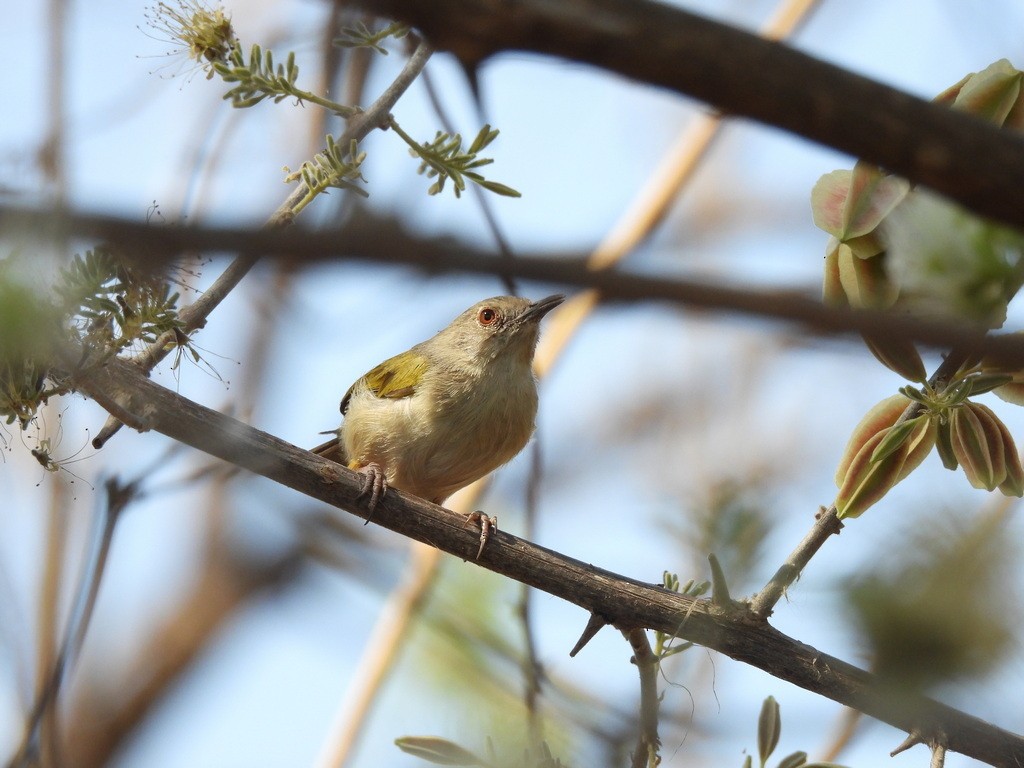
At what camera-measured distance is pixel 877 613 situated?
1488mm

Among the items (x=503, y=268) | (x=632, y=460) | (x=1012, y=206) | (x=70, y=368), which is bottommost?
(x=503, y=268)

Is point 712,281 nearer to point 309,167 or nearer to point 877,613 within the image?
point 877,613

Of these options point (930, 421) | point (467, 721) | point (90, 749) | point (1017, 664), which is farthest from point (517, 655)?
point (90, 749)

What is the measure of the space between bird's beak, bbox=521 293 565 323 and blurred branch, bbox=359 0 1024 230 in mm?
3875

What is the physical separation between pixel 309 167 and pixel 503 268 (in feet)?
6.42

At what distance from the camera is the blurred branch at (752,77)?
1.13m

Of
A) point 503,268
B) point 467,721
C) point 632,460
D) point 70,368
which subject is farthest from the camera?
point 632,460

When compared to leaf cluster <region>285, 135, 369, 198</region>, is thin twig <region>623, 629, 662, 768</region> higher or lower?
lower

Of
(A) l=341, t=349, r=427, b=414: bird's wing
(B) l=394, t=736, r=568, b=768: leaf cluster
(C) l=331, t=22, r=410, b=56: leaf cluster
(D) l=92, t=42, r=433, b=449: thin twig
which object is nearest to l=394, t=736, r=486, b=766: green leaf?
(B) l=394, t=736, r=568, b=768: leaf cluster

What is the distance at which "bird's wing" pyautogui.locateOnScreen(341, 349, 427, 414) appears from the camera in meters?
4.88

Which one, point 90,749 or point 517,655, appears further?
point 90,749

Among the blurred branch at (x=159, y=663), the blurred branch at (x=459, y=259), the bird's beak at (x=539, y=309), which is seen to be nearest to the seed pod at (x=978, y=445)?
the blurred branch at (x=459, y=259)

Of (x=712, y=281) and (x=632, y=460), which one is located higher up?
(x=632, y=460)

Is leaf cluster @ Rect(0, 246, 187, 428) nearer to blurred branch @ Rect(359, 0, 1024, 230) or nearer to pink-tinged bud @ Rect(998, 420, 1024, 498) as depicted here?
blurred branch @ Rect(359, 0, 1024, 230)
